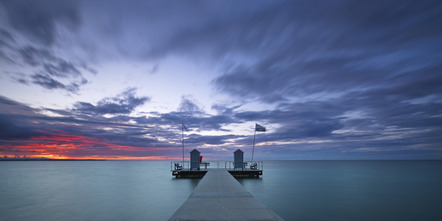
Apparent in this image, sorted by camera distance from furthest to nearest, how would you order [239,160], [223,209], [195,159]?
[239,160] < [195,159] < [223,209]

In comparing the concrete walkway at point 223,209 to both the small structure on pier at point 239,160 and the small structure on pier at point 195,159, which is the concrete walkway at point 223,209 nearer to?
the small structure on pier at point 195,159

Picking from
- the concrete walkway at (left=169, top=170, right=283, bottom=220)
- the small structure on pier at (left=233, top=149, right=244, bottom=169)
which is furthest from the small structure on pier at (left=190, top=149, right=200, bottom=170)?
the concrete walkway at (left=169, top=170, right=283, bottom=220)

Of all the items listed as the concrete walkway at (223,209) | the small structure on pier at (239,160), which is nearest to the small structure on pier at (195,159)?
the small structure on pier at (239,160)

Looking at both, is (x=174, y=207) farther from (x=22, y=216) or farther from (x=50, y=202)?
(x=50, y=202)

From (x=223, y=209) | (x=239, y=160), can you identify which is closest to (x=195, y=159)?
(x=239, y=160)

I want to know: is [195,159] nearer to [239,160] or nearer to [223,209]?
[239,160]

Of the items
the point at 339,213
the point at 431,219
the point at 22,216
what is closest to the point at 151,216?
the point at 22,216

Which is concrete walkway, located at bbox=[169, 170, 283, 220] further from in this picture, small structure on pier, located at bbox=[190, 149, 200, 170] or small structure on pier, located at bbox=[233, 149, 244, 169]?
small structure on pier, located at bbox=[233, 149, 244, 169]

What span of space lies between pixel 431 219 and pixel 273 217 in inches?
721

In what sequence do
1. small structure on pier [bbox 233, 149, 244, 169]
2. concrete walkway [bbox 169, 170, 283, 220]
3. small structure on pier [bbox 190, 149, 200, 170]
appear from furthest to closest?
small structure on pier [bbox 233, 149, 244, 169], small structure on pier [bbox 190, 149, 200, 170], concrete walkway [bbox 169, 170, 283, 220]

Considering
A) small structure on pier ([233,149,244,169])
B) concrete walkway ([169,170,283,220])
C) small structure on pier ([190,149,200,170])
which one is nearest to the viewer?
concrete walkway ([169,170,283,220])

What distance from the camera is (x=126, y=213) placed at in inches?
816

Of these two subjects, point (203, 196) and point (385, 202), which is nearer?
point (203, 196)

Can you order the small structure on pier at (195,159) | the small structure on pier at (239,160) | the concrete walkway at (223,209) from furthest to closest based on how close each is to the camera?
1. the small structure on pier at (239,160)
2. the small structure on pier at (195,159)
3. the concrete walkway at (223,209)
